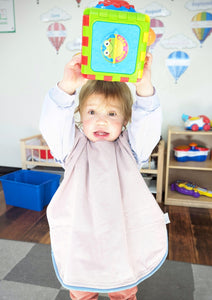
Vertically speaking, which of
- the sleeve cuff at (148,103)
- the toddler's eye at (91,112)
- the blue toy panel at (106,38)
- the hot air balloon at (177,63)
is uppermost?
the hot air balloon at (177,63)

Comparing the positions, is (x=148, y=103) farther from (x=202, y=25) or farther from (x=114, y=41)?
(x=202, y=25)

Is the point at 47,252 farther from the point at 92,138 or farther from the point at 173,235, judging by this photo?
the point at 92,138

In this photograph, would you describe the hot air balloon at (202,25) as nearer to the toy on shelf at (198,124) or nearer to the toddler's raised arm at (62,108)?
the toy on shelf at (198,124)

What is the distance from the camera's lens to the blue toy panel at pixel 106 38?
1.73 ft

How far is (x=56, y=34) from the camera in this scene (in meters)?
2.33

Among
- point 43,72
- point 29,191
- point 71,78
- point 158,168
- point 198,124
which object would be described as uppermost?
point 43,72

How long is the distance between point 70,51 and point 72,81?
74.7 inches

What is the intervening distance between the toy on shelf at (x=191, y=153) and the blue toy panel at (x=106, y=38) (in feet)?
5.38

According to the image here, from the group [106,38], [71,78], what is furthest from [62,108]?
[106,38]

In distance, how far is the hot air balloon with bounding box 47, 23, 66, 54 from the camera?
7.57 ft

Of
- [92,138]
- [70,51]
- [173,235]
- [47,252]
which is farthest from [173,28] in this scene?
[47,252]

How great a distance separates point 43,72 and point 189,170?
1.70 metres

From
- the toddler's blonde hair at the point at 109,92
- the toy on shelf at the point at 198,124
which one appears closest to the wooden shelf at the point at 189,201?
the toy on shelf at the point at 198,124

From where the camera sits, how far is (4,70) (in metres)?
2.55
